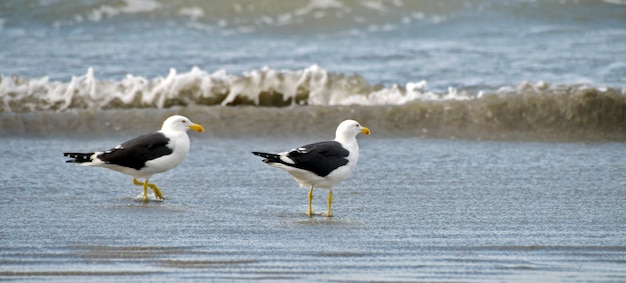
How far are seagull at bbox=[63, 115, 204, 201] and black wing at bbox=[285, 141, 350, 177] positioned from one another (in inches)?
46.6

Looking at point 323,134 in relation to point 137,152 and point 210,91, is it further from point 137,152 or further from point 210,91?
point 137,152

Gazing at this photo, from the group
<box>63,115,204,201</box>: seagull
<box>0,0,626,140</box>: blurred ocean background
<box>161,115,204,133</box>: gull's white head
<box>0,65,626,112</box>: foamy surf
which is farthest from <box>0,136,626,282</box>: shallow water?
<box>0,65,626,112</box>: foamy surf

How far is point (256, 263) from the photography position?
515 centimetres

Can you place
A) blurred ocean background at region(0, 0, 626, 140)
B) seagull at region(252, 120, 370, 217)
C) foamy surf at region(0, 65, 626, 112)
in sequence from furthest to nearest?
foamy surf at region(0, 65, 626, 112)
blurred ocean background at region(0, 0, 626, 140)
seagull at region(252, 120, 370, 217)

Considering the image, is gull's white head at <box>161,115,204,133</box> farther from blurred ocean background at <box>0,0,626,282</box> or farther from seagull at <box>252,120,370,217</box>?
seagull at <box>252,120,370,217</box>

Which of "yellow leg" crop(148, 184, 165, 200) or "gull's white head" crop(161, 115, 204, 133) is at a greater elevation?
"gull's white head" crop(161, 115, 204, 133)

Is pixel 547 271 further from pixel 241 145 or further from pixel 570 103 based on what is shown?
pixel 570 103

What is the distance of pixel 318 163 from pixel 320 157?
0.22 feet

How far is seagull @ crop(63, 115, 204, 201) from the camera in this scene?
7.17m

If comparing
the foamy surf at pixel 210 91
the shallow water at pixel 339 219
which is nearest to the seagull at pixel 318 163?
the shallow water at pixel 339 219

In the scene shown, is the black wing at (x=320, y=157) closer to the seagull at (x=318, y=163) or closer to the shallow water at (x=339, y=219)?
the seagull at (x=318, y=163)

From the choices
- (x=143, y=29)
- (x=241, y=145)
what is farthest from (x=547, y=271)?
(x=143, y=29)

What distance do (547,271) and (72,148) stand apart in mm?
5547

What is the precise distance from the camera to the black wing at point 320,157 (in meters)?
6.55
